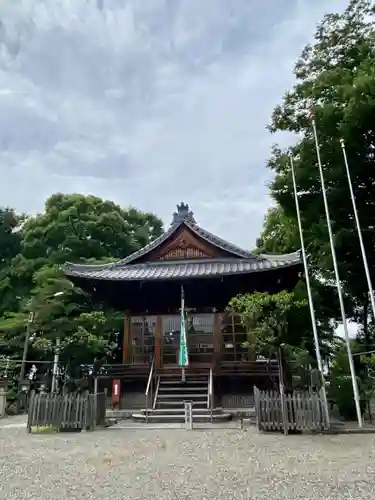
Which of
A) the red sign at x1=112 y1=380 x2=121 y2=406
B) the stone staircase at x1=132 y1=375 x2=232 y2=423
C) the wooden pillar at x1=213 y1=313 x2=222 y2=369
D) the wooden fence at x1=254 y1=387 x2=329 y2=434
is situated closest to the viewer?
the wooden fence at x1=254 y1=387 x2=329 y2=434

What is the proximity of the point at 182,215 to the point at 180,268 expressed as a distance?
12.0 feet

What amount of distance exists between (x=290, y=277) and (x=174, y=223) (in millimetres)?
6222

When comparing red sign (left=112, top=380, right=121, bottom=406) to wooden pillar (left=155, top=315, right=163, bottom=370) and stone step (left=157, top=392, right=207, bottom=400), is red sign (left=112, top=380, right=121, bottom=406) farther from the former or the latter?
stone step (left=157, top=392, right=207, bottom=400)

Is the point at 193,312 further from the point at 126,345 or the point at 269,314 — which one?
the point at 269,314

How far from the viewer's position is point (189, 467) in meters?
6.16

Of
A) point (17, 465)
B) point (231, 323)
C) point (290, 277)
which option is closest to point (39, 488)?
point (17, 465)

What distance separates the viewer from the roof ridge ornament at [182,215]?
19.5 m

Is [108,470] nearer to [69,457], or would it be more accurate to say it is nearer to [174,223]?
[69,457]

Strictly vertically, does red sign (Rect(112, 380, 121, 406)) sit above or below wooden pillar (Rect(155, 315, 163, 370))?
below

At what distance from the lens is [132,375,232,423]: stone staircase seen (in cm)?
1253

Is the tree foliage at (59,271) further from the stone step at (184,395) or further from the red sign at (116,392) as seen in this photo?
the stone step at (184,395)

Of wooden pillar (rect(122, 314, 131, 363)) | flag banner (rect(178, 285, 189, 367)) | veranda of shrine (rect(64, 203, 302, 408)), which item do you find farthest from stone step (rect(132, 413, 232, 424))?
wooden pillar (rect(122, 314, 131, 363))

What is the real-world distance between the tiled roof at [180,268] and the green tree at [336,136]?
2168 millimetres

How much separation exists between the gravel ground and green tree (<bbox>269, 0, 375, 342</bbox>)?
350 inches
